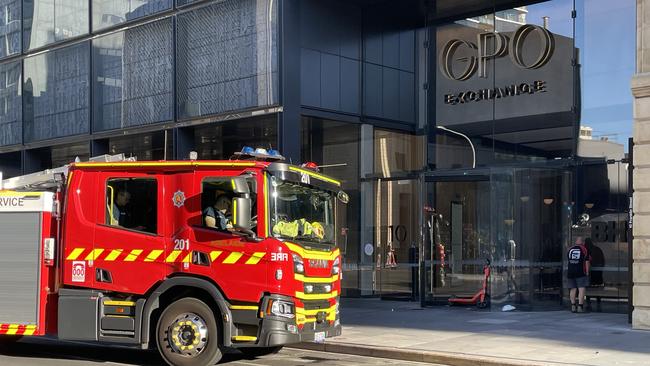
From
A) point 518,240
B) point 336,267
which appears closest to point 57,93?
point 518,240

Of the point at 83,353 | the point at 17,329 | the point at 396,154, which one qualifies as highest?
the point at 396,154

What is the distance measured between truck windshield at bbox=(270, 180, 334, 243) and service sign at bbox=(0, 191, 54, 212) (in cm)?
368

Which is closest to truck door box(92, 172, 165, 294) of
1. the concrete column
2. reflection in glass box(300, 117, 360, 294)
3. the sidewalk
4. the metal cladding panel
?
the metal cladding panel

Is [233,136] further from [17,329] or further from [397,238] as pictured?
[17,329]

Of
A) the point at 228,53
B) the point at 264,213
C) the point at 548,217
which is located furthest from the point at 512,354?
→ the point at 228,53

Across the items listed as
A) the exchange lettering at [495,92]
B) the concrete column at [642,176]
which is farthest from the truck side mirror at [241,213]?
the exchange lettering at [495,92]

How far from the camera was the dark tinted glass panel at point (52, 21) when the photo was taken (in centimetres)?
2420

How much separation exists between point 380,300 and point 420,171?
12.3 feet

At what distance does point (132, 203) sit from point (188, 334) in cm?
210

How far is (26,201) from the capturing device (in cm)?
1216

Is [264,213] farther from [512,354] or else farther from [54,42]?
[54,42]

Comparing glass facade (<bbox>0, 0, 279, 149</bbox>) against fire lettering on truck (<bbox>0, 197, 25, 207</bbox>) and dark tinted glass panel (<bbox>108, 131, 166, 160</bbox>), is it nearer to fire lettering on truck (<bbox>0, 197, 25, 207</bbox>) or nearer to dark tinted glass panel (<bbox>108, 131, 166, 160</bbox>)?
dark tinted glass panel (<bbox>108, 131, 166, 160</bbox>)

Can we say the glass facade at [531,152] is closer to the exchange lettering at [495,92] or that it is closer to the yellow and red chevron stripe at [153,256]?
the exchange lettering at [495,92]

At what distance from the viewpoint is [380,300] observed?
21922 millimetres
